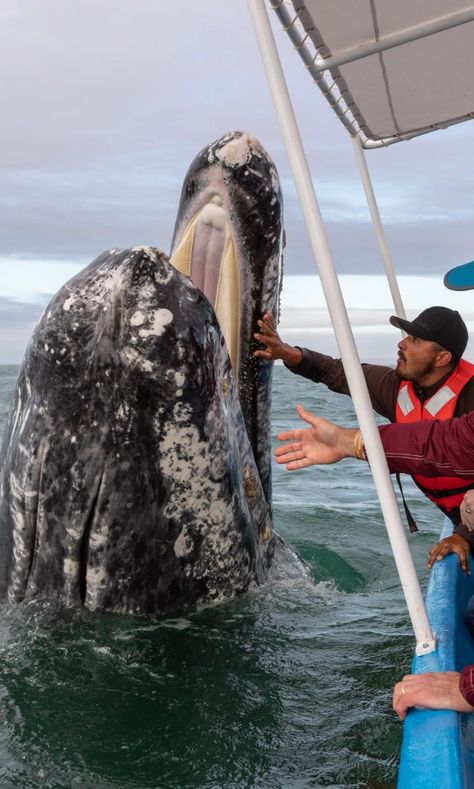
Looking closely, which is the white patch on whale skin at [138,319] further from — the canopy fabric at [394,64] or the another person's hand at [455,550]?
the another person's hand at [455,550]

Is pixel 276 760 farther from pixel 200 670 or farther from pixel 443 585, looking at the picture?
pixel 443 585

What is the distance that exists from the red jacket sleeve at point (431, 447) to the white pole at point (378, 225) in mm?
3105

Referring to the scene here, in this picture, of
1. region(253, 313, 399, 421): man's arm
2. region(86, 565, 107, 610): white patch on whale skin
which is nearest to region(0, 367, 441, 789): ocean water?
region(86, 565, 107, 610): white patch on whale skin

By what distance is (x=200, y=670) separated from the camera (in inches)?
159

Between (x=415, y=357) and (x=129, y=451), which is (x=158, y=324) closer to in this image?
(x=129, y=451)

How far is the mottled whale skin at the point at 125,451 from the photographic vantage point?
143 inches

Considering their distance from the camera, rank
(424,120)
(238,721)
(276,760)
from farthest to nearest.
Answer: (424,120), (238,721), (276,760)

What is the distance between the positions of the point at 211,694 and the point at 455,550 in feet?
6.27

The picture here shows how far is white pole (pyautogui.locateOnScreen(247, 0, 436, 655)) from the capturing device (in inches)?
120

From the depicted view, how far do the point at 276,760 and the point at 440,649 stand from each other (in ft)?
2.70

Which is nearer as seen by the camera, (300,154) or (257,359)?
(300,154)

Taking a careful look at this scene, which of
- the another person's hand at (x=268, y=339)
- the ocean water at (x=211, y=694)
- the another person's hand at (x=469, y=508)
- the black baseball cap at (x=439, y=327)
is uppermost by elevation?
the black baseball cap at (x=439, y=327)

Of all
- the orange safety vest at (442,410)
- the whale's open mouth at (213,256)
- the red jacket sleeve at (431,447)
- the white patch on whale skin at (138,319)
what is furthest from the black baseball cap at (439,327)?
the white patch on whale skin at (138,319)

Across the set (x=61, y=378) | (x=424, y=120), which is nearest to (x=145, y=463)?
(x=61, y=378)
